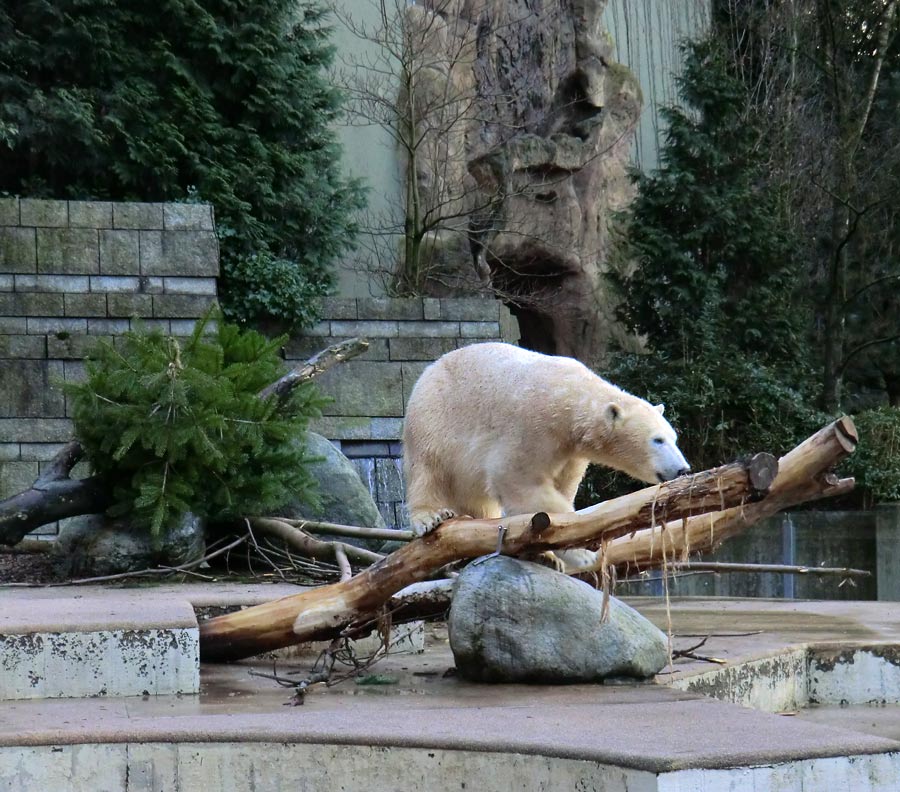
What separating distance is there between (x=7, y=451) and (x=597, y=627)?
638cm

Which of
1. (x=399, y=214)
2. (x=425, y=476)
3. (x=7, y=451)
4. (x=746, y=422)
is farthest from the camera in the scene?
(x=399, y=214)

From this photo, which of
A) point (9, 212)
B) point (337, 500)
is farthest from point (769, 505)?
point (9, 212)

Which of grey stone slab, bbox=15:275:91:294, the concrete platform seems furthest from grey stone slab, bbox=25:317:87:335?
the concrete platform

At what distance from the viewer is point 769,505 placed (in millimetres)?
4367

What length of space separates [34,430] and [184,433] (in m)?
3.07

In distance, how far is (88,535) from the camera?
7316 millimetres

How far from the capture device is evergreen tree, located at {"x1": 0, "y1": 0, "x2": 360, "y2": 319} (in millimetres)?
11273

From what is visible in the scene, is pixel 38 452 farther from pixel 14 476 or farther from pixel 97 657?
pixel 97 657

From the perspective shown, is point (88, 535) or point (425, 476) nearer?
point (425, 476)

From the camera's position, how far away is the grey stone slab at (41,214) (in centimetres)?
986

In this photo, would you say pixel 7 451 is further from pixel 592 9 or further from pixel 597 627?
pixel 592 9

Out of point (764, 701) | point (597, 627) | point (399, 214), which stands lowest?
point (764, 701)

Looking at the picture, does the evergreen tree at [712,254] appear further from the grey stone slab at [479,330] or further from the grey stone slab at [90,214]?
the grey stone slab at [90,214]

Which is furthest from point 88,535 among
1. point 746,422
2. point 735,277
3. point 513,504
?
point 735,277
